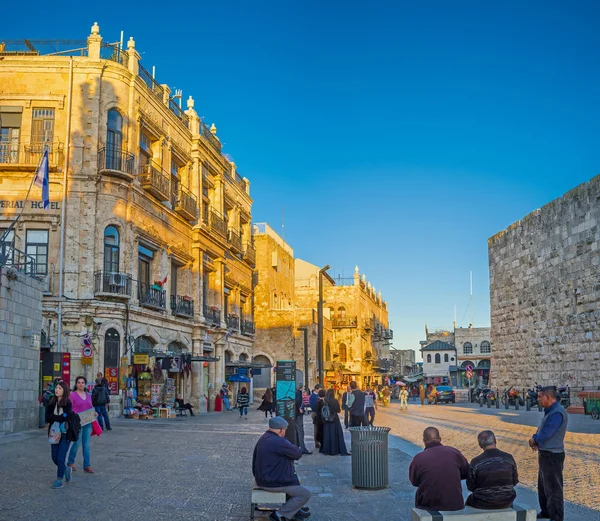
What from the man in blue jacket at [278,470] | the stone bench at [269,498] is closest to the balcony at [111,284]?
the man in blue jacket at [278,470]

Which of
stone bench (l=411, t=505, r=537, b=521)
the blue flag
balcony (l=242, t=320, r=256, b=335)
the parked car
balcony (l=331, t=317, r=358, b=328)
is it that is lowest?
the parked car

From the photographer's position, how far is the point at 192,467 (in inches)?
490

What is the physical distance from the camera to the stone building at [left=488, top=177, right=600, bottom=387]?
23.8 m

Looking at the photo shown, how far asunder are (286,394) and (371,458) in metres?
4.68

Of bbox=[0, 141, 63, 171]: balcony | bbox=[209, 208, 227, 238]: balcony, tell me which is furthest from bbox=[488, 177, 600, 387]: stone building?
bbox=[0, 141, 63, 171]: balcony

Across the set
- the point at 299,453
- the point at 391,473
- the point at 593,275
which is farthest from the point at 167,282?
the point at 299,453

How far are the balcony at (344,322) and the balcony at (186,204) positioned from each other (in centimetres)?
3769

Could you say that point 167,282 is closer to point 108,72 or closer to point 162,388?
point 162,388

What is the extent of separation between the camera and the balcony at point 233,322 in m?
39.2

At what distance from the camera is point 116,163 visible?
26047mm

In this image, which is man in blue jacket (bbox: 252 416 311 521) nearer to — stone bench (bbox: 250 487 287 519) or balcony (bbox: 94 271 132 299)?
stone bench (bbox: 250 487 287 519)

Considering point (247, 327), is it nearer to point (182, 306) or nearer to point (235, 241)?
point (235, 241)

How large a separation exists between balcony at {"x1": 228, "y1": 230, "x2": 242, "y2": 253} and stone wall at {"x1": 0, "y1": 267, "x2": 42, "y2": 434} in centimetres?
2033

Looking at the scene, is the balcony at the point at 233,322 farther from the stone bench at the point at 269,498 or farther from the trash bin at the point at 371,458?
the stone bench at the point at 269,498
